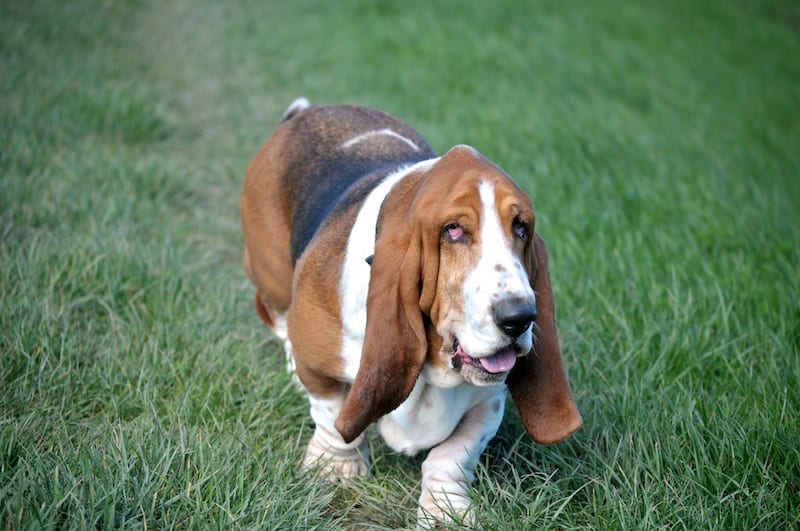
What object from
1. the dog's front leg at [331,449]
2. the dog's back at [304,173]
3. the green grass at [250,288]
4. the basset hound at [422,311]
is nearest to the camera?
the basset hound at [422,311]

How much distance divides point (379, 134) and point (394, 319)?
138cm

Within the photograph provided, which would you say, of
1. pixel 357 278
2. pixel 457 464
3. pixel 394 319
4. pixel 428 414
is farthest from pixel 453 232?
pixel 457 464

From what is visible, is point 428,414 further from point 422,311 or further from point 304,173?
point 304,173

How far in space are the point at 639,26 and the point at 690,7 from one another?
9.17 feet

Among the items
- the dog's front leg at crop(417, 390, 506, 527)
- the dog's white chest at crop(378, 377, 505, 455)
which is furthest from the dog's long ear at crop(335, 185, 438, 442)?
the dog's front leg at crop(417, 390, 506, 527)

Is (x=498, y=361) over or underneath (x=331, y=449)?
over

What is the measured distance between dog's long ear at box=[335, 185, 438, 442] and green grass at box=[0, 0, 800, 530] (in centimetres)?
54

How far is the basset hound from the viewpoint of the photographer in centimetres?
242

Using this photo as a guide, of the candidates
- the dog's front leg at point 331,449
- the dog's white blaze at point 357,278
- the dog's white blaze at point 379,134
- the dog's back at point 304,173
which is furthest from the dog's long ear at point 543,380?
the dog's white blaze at point 379,134

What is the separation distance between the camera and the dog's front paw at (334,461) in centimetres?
312

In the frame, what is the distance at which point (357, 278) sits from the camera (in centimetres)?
277

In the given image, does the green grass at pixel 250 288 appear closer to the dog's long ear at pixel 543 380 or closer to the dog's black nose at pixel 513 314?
the dog's long ear at pixel 543 380

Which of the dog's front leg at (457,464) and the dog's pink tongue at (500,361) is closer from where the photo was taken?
the dog's pink tongue at (500,361)

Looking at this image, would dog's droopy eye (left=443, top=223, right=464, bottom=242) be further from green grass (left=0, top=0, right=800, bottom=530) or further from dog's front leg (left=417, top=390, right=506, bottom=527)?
green grass (left=0, top=0, right=800, bottom=530)
